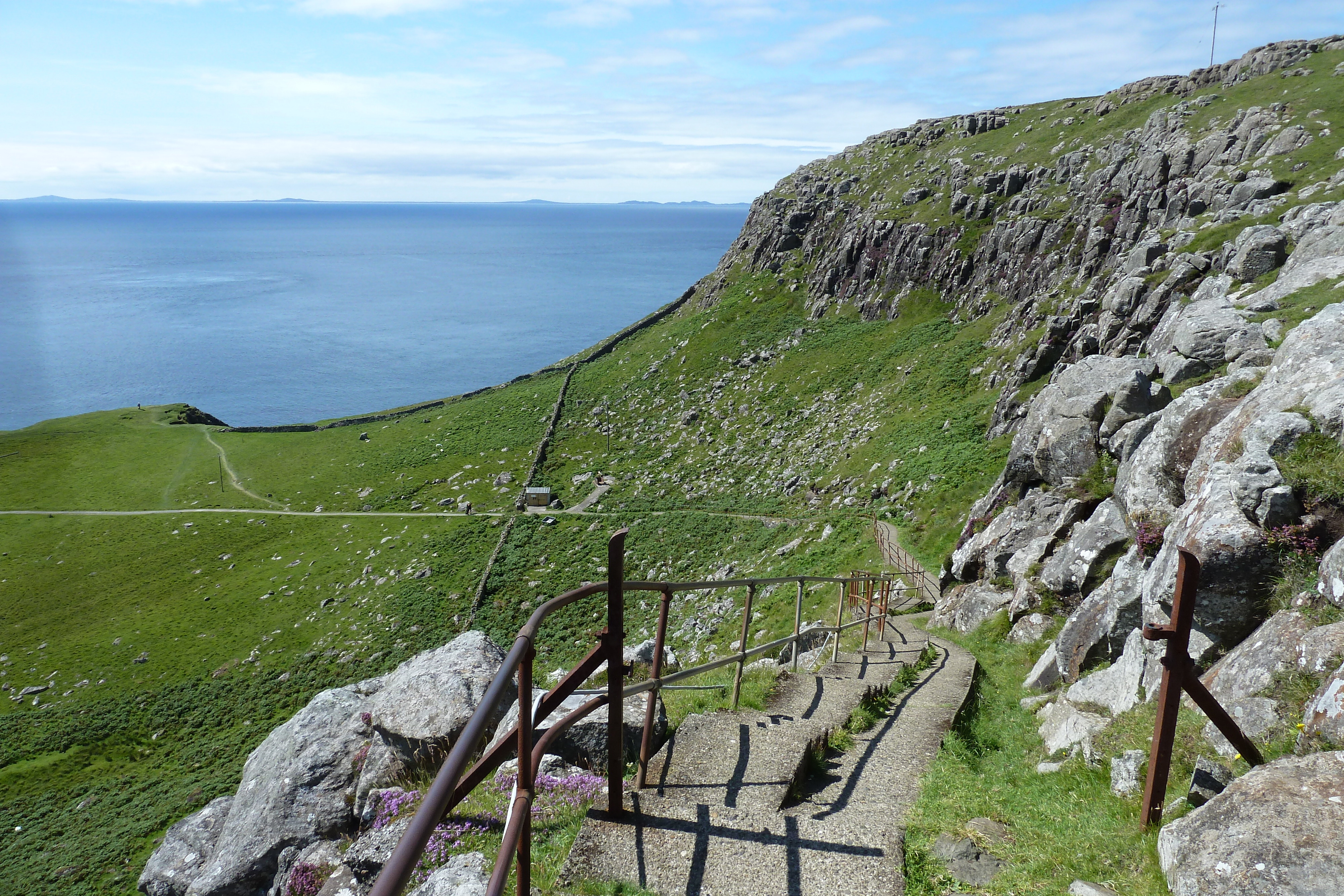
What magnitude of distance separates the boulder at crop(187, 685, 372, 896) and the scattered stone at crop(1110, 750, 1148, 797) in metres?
8.35

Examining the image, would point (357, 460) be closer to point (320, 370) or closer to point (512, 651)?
point (512, 651)

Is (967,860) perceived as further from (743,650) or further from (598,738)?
(598,738)

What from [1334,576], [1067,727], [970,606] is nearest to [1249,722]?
[1334,576]

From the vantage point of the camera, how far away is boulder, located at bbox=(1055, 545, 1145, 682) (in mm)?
10078

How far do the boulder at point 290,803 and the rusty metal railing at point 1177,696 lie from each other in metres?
8.50

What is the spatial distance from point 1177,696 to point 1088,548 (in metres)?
10.1

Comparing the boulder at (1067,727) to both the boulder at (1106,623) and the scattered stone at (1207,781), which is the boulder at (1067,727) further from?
the scattered stone at (1207,781)

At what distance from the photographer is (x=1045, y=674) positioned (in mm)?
11438

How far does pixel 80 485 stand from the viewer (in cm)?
→ 6203

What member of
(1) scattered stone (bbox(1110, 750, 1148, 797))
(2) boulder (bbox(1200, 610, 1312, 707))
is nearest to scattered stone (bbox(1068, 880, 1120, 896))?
(1) scattered stone (bbox(1110, 750, 1148, 797))

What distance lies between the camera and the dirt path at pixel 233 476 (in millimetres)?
55844

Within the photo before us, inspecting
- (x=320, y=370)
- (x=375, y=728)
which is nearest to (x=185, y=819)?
(x=375, y=728)

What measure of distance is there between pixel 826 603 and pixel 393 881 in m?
23.5

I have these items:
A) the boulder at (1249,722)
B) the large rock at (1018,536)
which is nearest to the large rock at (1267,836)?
the boulder at (1249,722)
